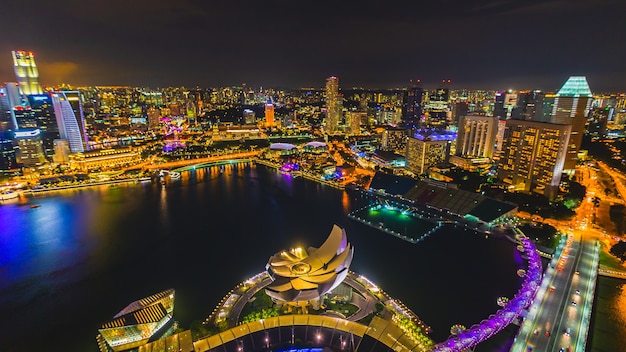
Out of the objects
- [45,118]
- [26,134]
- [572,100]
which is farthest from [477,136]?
[45,118]

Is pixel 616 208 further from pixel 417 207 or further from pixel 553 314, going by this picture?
pixel 553 314

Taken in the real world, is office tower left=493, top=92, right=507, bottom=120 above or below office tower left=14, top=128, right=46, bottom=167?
above

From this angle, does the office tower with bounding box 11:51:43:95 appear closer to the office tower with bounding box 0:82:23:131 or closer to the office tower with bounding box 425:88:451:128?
the office tower with bounding box 0:82:23:131

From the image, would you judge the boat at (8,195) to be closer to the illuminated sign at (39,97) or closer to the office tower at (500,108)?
the illuminated sign at (39,97)

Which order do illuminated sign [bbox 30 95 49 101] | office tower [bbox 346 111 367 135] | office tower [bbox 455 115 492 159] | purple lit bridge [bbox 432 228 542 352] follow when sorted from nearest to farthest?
purple lit bridge [bbox 432 228 542 352], office tower [bbox 455 115 492 159], illuminated sign [bbox 30 95 49 101], office tower [bbox 346 111 367 135]

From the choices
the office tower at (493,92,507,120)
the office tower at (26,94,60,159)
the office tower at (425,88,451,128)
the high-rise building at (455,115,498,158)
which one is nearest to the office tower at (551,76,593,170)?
the high-rise building at (455,115,498,158)

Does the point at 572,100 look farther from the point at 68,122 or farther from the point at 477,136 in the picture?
the point at 68,122
